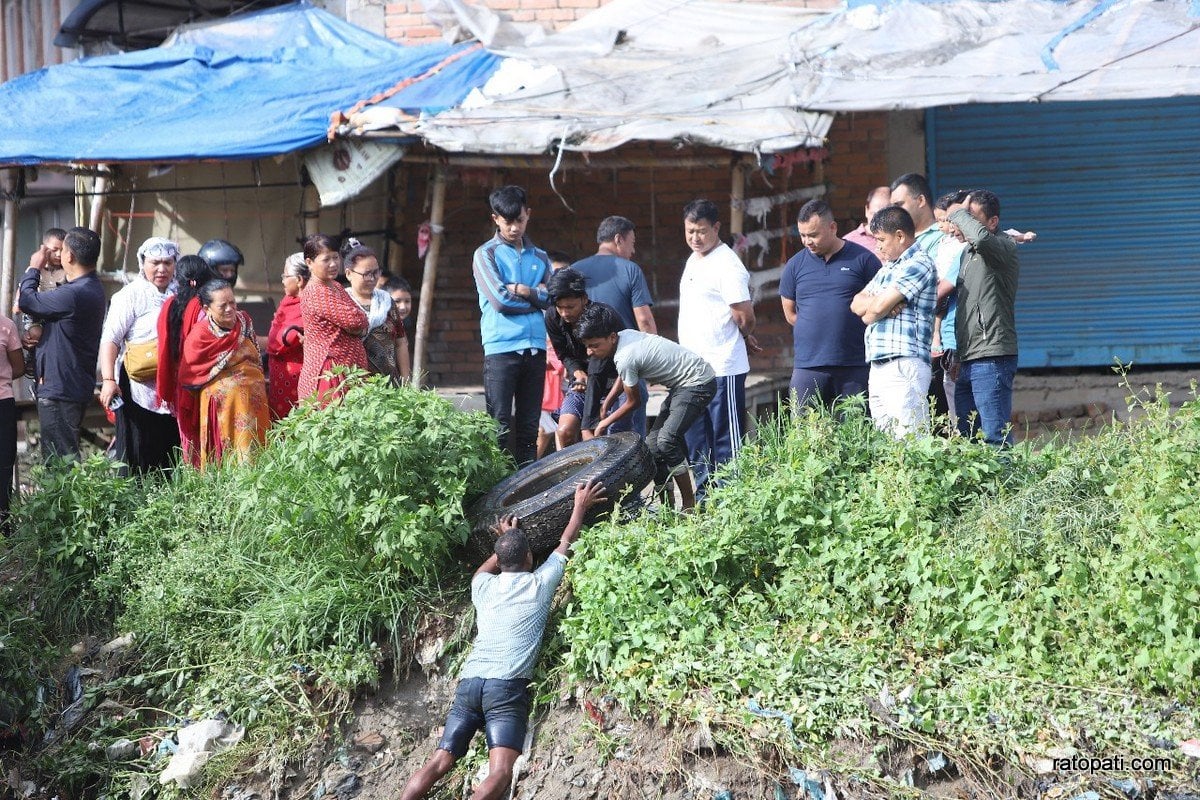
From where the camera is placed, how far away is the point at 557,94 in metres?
9.32

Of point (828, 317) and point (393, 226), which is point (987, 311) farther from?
point (393, 226)

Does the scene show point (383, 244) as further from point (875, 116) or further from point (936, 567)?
point (936, 567)

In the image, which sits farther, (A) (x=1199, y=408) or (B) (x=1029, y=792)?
(A) (x=1199, y=408)

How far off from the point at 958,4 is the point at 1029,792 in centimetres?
666

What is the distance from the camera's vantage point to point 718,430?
7121mm

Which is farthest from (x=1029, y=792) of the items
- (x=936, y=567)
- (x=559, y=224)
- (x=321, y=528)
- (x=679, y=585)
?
(x=559, y=224)

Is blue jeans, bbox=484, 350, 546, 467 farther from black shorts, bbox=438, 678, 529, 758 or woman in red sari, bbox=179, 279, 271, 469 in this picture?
black shorts, bbox=438, 678, 529, 758

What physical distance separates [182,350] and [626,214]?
4.60m

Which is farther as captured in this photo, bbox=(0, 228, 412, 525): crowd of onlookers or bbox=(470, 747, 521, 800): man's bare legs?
bbox=(0, 228, 412, 525): crowd of onlookers

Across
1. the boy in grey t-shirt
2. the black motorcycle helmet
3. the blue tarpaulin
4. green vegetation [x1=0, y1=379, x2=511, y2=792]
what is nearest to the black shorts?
green vegetation [x1=0, y1=379, x2=511, y2=792]

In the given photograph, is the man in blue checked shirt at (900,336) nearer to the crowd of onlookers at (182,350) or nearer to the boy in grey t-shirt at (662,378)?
the boy in grey t-shirt at (662,378)

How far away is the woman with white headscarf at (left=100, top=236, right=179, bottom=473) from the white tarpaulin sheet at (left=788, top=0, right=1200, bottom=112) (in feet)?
14.2

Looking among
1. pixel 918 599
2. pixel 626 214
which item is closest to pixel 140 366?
pixel 918 599

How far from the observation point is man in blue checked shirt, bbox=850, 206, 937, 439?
6277 millimetres
